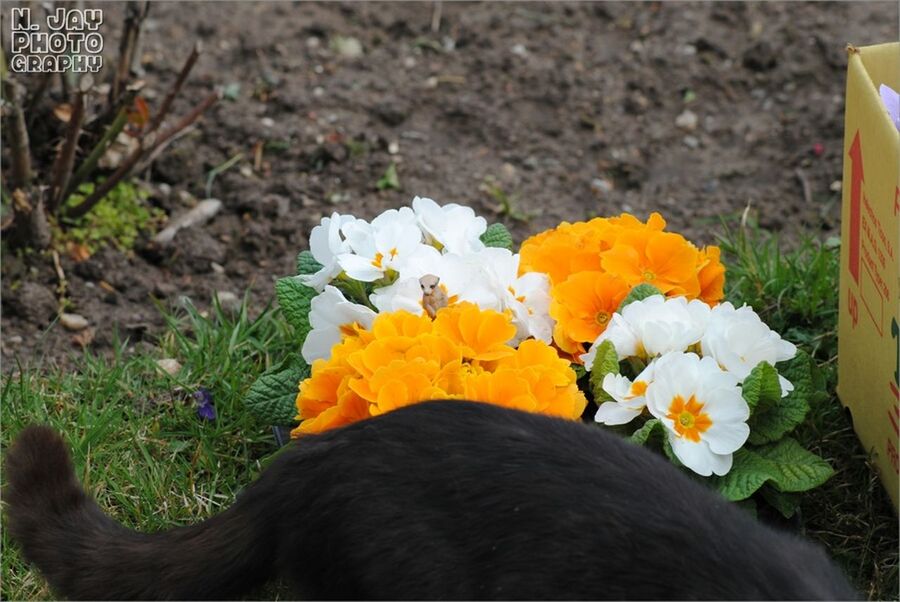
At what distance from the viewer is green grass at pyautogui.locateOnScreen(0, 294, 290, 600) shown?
2625 mm

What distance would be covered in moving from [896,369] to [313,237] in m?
1.23

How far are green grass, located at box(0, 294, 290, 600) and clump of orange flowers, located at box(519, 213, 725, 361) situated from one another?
0.74m

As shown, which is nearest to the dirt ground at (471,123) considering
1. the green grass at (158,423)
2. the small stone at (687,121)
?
the small stone at (687,121)

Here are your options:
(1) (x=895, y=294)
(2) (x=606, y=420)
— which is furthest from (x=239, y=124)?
(1) (x=895, y=294)

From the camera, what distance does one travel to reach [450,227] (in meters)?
2.71

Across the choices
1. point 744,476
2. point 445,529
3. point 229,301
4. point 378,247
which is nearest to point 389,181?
point 229,301

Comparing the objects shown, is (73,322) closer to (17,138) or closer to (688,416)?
(17,138)

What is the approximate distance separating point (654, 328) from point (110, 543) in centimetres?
110

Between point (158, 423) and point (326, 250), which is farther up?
point (326, 250)

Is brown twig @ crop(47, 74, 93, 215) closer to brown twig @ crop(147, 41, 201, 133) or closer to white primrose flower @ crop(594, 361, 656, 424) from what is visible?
brown twig @ crop(147, 41, 201, 133)

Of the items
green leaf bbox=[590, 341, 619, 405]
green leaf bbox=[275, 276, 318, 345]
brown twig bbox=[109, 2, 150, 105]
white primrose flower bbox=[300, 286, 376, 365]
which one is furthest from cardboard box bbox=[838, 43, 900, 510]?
brown twig bbox=[109, 2, 150, 105]

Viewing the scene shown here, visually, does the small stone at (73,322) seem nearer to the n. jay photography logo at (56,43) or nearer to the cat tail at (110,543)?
the n. jay photography logo at (56,43)

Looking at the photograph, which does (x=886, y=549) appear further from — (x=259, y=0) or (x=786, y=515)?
(x=259, y=0)

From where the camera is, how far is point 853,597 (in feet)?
5.98
